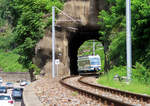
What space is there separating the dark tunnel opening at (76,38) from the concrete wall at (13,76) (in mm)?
28726

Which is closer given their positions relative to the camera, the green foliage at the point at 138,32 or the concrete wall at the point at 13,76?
the green foliage at the point at 138,32

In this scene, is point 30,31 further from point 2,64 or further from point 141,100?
point 2,64

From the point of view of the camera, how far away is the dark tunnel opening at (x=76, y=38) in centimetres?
4541

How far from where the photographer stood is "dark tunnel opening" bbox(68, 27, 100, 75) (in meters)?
45.4

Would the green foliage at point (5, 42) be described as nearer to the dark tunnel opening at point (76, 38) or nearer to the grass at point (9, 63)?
the grass at point (9, 63)

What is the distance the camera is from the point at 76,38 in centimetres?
5053

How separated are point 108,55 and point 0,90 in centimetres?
2422

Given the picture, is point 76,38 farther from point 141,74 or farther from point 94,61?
point 141,74

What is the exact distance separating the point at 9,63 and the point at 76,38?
131 ft

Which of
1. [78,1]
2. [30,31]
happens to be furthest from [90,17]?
[30,31]

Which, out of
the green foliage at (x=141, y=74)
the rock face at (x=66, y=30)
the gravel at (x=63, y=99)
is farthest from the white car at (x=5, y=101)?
the rock face at (x=66, y=30)

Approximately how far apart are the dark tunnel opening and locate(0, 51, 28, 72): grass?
30393 mm

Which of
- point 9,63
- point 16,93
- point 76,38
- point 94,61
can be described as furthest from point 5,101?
point 9,63

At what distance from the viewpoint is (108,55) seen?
108 feet
